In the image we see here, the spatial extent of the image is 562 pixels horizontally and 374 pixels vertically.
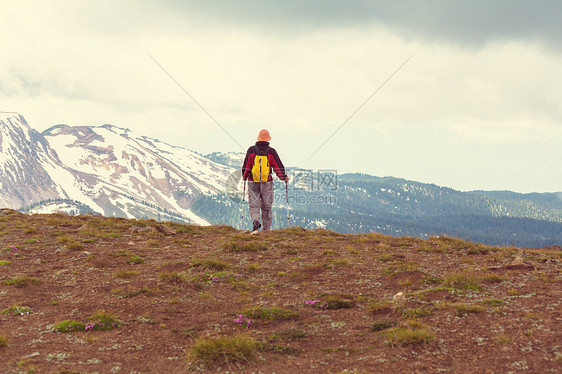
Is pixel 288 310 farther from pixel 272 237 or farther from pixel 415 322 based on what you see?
pixel 272 237

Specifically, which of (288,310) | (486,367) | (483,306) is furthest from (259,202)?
(486,367)

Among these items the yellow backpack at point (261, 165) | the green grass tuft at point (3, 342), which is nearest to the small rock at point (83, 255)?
the green grass tuft at point (3, 342)

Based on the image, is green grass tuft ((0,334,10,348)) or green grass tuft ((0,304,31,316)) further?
green grass tuft ((0,304,31,316))

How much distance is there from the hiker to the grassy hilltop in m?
5.44

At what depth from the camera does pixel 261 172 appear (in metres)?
24.4

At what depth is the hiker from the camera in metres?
24.3

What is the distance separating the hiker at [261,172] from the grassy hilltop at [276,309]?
5.44 meters

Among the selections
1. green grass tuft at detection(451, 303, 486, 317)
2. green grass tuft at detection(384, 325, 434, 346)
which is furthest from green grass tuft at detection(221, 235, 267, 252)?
green grass tuft at detection(384, 325, 434, 346)

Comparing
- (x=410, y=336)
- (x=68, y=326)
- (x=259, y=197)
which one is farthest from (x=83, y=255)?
(x=410, y=336)

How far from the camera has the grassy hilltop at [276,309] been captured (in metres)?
8.24

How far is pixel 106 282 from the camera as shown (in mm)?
14438

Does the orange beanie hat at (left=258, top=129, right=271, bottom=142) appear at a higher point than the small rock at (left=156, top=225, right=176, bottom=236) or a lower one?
higher

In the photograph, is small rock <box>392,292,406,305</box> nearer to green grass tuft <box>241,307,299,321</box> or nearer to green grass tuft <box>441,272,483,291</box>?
green grass tuft <box>441,272,483,291</box>

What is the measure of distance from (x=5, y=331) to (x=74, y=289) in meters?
3.79
